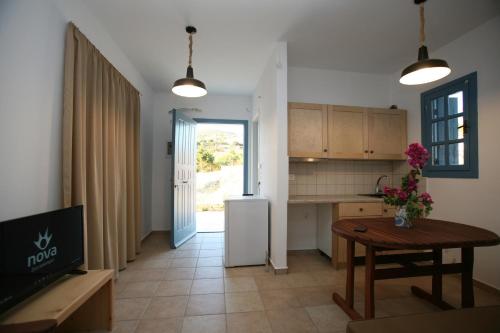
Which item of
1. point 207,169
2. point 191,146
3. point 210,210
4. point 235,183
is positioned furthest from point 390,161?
point 210,210

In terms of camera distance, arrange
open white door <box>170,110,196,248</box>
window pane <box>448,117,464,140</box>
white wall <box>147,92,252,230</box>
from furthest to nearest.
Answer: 1. white wall <box>147,92,252,230</box>
2. open white door <box>170,110,196,248</box>
3. window pane <box>448,117,464,140</box>

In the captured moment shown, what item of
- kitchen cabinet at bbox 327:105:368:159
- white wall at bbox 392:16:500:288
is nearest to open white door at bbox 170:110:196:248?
kitchen cabinet at bbox 327:105:368:159

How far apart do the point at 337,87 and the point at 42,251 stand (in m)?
3.82

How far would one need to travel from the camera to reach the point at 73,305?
1247 mm

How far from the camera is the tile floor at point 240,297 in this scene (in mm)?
1749

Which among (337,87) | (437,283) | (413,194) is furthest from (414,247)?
(337,87)

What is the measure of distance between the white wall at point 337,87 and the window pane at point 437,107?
745 millimetres

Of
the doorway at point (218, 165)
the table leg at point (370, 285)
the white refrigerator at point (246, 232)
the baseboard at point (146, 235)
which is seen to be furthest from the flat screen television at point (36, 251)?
the doorway at point (218, 165)

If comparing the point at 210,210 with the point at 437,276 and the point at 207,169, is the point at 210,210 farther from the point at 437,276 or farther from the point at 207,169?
the point at 437,276

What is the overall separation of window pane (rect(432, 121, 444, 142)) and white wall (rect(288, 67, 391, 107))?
0.88 metres

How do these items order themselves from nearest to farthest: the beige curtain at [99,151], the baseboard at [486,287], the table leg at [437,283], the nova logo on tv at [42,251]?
1. the nova logo on tv at [42,251]
2. the beige curtain at [99,151]
3. the table leg at [437,283]
4. the baseboard at [486,287]

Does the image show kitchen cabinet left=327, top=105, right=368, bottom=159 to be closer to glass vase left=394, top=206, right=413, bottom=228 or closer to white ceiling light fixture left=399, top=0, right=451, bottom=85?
white ceiling light fixture left=399, top=0, right=451, bottom=85

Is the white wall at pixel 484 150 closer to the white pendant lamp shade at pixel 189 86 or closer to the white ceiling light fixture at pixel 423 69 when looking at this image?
the white ceiling light fixture at pixel 423 69

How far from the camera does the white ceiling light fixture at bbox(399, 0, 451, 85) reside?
1.63 metres
